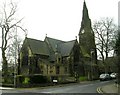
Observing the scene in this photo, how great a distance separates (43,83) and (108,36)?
27.8m

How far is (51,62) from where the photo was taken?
6050 centimetres

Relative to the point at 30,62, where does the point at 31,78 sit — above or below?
below

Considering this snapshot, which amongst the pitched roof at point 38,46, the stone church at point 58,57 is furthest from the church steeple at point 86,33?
the pitched roof at point 38,46

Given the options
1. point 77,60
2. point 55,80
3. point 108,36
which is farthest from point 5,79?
point 108,36

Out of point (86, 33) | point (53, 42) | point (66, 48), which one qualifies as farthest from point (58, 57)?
point (86, 33)

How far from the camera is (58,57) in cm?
6016

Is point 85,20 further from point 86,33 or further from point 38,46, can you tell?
point 38,46

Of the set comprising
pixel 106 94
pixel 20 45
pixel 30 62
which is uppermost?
pixel 20 45

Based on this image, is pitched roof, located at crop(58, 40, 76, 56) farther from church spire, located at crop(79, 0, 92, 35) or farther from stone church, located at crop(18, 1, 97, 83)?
church spire, located at crop(79, 0, 92, 35)

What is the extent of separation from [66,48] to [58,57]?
15.9ft

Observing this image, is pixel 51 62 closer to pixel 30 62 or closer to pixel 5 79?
pixel 30 62

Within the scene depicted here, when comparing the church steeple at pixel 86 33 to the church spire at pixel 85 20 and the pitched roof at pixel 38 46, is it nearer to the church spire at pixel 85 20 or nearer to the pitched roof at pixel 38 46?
the church spire at pixel 85 20

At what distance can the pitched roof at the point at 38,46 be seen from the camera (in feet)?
192

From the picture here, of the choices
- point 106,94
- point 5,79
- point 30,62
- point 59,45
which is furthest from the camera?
point 59,45
